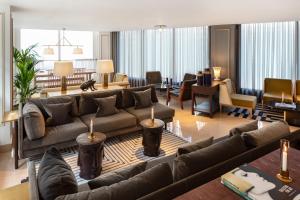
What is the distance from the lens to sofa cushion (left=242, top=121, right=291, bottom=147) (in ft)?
7.41

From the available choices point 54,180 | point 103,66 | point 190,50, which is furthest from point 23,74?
point 190,50

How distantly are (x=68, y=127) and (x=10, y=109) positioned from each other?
1.12 meters

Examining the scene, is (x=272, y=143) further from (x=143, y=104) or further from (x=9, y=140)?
(x=9, y=140)

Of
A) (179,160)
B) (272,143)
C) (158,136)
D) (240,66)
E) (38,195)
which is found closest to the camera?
(38,195)

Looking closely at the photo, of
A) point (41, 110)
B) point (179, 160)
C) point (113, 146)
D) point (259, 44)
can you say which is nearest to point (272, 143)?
point (179, 160)

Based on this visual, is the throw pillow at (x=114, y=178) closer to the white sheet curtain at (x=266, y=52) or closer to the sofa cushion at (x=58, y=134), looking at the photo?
the sofa cushion at (x=58, y=134)

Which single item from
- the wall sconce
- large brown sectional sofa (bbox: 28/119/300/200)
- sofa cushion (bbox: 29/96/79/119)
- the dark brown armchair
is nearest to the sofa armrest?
large brown sectional sofa (bbox: 28/119/300/200)

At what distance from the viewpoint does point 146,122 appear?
3957mm

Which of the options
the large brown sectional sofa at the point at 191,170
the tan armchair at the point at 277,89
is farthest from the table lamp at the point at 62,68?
the tan armchair at the point at 277,89

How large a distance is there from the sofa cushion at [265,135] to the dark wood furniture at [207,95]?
11.1 feet

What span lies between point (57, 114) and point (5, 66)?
1.13 meters

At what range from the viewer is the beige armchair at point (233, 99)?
602cm

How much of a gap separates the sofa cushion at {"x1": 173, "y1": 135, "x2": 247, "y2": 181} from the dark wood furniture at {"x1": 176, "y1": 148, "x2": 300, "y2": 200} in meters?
0.21

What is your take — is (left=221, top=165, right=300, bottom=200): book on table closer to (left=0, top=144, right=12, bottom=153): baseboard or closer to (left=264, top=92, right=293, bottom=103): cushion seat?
(left=0, top=144, right=12, bottom=153): baseboard
